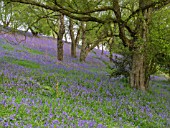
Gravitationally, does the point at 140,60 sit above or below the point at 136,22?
below

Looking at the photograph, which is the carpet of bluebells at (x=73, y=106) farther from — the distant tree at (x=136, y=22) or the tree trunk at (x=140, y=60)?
the distant tree at (x=136, y=22)

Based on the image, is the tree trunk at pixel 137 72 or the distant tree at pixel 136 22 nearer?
the distant tree at pixel 136 22

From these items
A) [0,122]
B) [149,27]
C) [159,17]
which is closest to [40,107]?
[0,122]

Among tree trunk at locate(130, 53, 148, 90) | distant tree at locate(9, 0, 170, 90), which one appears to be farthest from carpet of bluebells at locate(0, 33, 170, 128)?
distant tree at locate(9, 0, 170, 90)

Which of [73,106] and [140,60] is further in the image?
[140,60]

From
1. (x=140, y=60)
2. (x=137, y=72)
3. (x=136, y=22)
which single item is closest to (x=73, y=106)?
(x=137, y=72)

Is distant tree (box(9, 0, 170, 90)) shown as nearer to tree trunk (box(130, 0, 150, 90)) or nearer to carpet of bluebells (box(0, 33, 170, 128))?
tree trunk (box(130, 0, 150, 90))

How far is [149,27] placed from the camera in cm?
1354

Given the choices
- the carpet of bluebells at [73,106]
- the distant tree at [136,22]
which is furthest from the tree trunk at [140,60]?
the carpet of bluebells at [73,106]

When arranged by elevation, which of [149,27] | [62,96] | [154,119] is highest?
[149,27]

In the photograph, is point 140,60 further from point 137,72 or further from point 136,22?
point 136,22

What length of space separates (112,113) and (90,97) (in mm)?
1552

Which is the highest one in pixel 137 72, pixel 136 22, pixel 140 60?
pixel 136 22

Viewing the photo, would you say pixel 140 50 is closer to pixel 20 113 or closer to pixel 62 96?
pixel 62 96
